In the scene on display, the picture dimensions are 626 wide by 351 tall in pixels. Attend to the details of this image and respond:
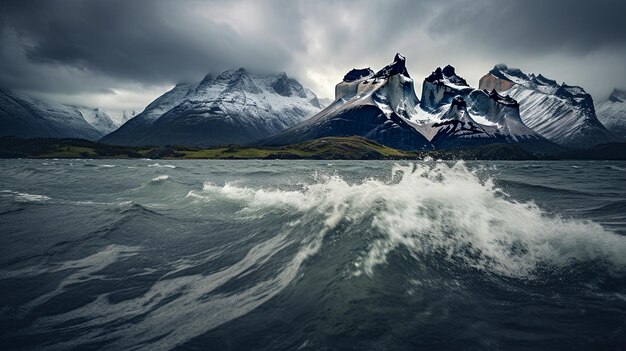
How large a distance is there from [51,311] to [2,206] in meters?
25.4

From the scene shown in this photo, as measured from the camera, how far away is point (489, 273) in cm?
1139

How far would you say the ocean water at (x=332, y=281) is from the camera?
8039mm

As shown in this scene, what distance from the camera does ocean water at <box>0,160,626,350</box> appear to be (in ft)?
26.4

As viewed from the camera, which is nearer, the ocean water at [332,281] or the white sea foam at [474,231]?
the ocean water at [332,281]

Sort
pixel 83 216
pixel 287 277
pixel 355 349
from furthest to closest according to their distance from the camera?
1. pixel 83 216
2. pixel 287 277
3. pixel 355 349

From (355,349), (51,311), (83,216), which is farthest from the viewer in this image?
(83,216)

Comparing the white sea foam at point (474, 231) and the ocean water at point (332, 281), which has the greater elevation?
the white sea foam at point (474, 231)

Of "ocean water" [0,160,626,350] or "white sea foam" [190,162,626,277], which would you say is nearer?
"ocean water" [0,160,626,350]

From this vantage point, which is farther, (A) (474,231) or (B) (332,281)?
(A) (474,231)

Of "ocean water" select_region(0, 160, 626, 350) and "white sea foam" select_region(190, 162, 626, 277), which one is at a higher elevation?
"white sea foam" select_region(190, 162, 626, 277)

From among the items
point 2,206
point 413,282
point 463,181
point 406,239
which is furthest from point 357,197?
point 2,206

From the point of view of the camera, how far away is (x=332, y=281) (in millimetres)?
10445

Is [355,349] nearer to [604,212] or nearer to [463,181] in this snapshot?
[463,181]

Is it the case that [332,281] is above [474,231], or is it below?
below
